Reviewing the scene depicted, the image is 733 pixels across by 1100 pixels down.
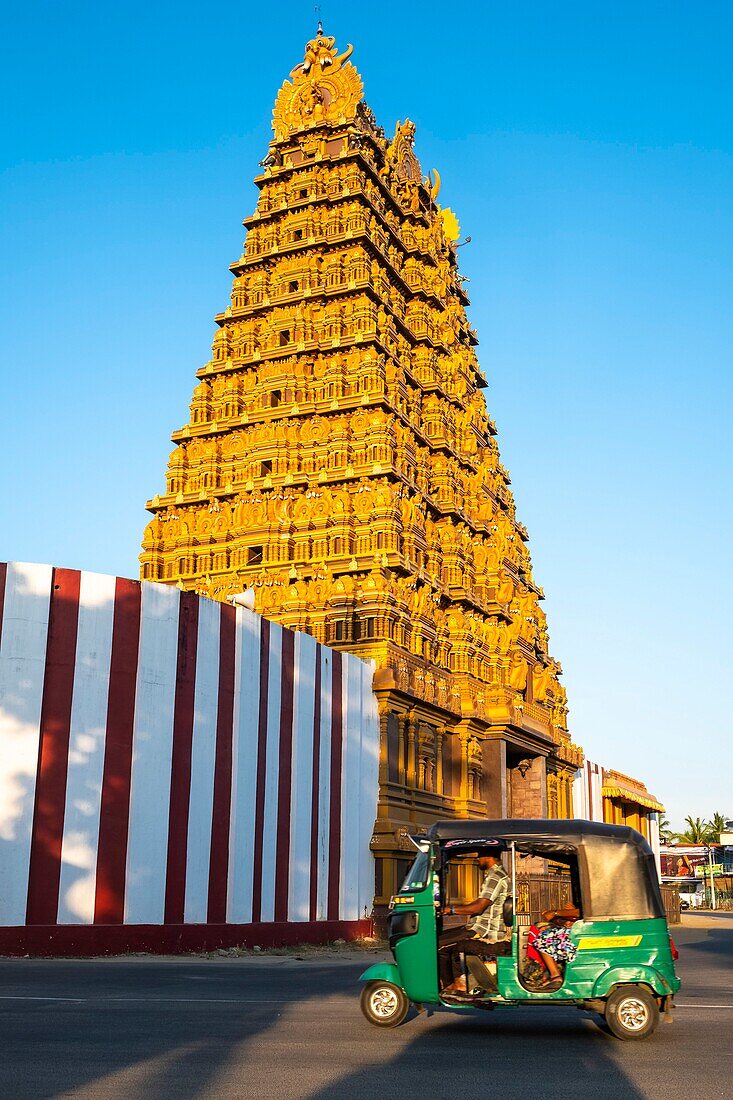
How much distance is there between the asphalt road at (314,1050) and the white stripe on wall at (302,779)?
16.2 meters

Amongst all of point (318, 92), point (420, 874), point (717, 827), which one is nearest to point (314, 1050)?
point (420, 874)

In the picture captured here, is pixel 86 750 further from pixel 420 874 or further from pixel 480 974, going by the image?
pixel 480 974

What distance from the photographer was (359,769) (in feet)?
126

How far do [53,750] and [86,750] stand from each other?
89 cm

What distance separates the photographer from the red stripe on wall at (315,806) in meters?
35.0

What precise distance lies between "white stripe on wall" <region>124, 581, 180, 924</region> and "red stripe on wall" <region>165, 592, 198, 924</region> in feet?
0.60

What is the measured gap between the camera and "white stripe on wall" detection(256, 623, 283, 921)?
32875 millimetres

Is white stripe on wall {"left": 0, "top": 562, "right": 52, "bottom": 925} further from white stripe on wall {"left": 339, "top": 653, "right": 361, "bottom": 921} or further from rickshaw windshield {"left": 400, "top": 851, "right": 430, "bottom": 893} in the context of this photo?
rickshaw windshield {"left": 400, "top": 851, "right": 430, "bottom": 893}

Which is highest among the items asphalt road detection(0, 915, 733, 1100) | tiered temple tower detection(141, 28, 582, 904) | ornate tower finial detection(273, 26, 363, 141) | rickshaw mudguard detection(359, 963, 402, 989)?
ornate tower finial detection(273, 26, 363, 141)

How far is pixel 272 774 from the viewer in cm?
3375

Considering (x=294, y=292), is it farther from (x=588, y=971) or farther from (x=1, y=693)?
(x=588, y=971)

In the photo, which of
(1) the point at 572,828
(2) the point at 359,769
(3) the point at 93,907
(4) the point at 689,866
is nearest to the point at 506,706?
(2) the point at 359,769

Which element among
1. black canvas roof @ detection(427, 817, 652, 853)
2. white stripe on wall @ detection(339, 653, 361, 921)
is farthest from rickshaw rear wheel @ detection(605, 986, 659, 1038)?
white stripe on wall @ detection(339, 653, 361, 921)

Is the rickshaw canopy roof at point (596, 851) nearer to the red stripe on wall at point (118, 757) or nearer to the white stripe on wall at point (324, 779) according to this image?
the red stripe on wall at point (118, 757)
